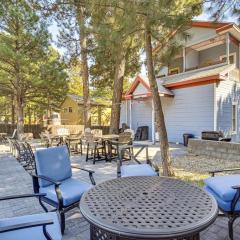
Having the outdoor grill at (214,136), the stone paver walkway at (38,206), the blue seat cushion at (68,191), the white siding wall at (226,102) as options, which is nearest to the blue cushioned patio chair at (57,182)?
the blue seat cushion at (68,191)

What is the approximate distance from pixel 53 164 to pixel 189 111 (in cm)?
964

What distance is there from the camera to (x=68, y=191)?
10.4 ft

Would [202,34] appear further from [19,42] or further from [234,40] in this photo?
[19,42]

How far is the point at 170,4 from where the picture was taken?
4.59m

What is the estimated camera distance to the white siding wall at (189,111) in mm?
11078

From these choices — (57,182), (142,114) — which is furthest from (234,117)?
(57,182)

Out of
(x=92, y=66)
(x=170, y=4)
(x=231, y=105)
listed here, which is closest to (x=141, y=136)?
(x=231, y=105)

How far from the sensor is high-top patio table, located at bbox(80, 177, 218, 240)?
5.28ft

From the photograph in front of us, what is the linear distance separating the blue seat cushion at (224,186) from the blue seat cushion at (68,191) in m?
1.69

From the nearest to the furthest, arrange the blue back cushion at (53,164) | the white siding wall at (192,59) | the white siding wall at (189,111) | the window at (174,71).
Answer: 1. the blue back cushion at (53,164)
2. the white siding wall at (189,111)
3. the white siding wall at (192,59)
4. the window at (174,71)

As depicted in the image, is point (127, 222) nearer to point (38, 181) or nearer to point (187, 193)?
point (187, 193)

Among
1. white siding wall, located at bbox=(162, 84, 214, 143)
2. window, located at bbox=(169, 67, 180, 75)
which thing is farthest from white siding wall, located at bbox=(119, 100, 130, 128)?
window, located at bbox=(169, 67, 180, 75)

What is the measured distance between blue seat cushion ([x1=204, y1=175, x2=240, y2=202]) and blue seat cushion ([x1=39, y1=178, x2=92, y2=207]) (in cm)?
169

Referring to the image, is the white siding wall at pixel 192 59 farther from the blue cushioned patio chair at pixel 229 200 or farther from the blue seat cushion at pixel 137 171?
the blue cushioned patio chair at pixel 229 200
